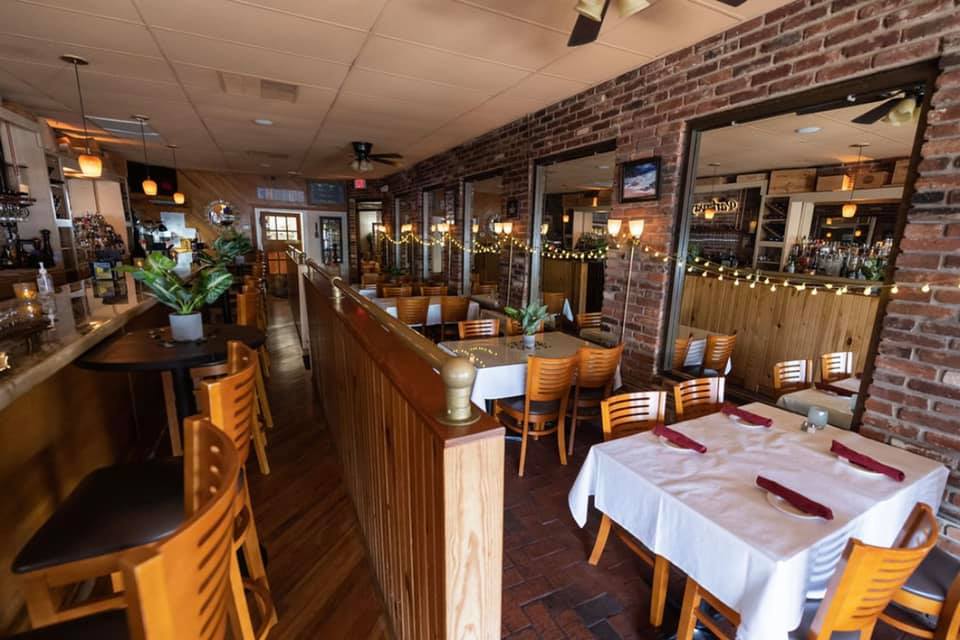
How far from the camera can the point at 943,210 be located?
1908mm

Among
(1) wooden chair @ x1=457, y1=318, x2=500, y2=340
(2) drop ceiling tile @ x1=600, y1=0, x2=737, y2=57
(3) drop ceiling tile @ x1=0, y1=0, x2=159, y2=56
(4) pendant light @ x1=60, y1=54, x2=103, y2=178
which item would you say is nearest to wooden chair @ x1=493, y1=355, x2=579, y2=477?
→ (1) wooden chair @ x1=457, y1=318, x2=500, y2=340

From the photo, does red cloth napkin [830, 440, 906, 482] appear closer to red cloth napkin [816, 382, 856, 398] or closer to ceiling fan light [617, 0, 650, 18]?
red cloth napkin [816, 382, 856, 398]

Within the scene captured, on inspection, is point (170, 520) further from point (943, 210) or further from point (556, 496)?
point (943, 210)

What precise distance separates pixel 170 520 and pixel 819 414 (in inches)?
109

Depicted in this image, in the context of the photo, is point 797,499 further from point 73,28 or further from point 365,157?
point 365,157

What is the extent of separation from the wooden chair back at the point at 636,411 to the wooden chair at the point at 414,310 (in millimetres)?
3334

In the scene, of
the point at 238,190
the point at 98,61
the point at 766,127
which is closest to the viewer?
the point at 98,61

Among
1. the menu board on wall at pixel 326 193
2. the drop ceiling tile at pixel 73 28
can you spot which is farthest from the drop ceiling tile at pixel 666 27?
the menu board on wall at pixel 326 193

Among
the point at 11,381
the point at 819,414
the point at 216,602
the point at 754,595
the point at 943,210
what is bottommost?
the point at 754,595

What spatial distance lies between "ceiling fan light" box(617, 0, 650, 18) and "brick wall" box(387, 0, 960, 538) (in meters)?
1.29

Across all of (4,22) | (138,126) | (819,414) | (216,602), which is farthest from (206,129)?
(819,414)

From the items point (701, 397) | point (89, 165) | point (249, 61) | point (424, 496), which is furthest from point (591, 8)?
point (89, 165)

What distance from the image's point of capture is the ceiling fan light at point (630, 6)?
1818mm

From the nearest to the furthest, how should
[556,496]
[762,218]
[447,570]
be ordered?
[447,570] → [556,496] → [762,218]
